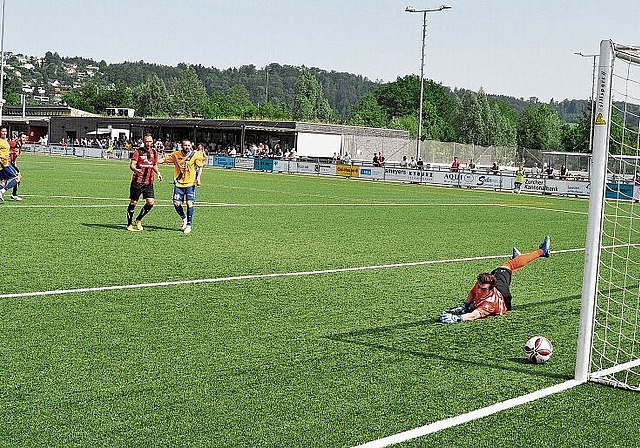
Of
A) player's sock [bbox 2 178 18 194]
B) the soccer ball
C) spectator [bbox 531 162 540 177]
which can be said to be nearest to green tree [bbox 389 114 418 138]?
spectator [bbox 531 162 540 177]

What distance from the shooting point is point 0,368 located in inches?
271

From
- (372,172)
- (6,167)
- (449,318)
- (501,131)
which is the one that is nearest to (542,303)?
(449,318)

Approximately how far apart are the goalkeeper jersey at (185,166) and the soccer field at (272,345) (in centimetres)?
116

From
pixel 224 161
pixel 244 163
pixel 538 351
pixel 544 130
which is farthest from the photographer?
pixel 544 130

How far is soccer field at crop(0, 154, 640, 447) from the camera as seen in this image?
5734 millimetres

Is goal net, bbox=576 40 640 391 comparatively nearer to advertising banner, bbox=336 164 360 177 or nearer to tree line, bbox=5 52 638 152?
advertising banner, bbox=336 164 360 177

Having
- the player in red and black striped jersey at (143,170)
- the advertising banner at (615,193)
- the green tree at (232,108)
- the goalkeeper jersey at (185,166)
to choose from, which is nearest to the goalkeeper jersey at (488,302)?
the advertising banner at (615,193)

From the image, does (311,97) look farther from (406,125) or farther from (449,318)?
(449,318)

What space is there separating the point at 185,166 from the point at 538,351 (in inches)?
452

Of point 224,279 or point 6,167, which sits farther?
point 6,167

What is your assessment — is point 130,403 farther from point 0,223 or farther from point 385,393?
point 0,223

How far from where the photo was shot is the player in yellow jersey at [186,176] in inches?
702

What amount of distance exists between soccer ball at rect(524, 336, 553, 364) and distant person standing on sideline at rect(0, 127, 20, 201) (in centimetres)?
1753

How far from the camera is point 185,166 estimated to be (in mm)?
17859
